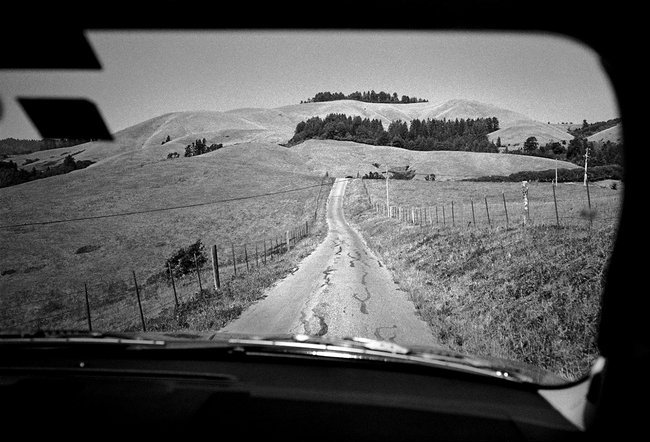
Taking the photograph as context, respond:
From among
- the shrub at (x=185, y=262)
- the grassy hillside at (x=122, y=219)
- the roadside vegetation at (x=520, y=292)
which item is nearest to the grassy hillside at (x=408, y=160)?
the grassy hillside at (x=122, y=219)

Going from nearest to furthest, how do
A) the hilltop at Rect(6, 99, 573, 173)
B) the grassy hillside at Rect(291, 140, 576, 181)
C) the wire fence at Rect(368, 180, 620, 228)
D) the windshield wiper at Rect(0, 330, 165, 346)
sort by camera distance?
the windshield wiper at Rect(0, 330, 165, 346), the wire fence at Rect(368, 180, 620, 228), the grassy hillside at Rect(291, 140, 576, 181), the hilltop at Rect(6, 99, 573, 173)

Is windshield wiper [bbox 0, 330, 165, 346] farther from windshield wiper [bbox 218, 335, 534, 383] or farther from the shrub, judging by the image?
the shrub

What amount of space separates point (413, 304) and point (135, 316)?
863 centimetres

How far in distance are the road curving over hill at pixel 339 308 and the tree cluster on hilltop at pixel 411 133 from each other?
98.6 meters

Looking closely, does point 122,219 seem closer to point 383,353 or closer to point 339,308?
point 339,308

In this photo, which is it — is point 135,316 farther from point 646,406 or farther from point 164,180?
point 164,180

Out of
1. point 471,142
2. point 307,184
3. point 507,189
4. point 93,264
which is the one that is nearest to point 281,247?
point 93,264

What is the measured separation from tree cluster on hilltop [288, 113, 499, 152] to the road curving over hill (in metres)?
98.6

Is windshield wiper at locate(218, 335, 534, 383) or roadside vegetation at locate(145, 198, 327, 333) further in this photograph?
roadside vegetation at locate(145, 198, 327, 333)

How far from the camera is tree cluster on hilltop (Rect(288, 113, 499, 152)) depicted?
357ft

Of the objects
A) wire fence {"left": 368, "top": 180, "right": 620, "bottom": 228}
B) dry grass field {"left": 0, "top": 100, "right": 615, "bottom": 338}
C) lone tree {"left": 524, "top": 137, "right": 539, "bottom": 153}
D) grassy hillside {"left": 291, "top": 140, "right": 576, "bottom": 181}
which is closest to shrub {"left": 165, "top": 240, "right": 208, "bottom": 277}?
dry grass field {"left": 0, "top": 100, "right": 615, "bottom": 338}

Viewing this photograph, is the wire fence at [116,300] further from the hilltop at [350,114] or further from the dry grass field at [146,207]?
the hilltop at [350,114]

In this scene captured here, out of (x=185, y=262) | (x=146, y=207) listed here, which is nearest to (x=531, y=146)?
(x=146, y=207)

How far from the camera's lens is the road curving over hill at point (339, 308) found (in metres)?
8.06
